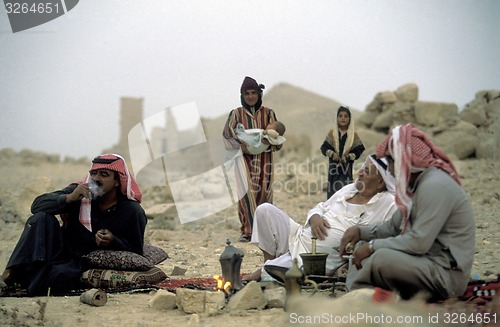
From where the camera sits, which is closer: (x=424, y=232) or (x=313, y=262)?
(x=424, y=232)

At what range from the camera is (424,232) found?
4.33 m

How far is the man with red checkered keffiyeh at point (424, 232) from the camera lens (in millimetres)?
4340

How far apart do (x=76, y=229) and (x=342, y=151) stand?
4510 millimetres

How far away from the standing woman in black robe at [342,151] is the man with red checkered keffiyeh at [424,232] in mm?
4876

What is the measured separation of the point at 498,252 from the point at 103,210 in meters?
4.23

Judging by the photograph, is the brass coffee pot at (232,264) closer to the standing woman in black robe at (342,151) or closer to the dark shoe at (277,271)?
the dark shoe at (277,271)

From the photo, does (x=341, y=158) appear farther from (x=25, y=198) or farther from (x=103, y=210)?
(x=25, y=198)

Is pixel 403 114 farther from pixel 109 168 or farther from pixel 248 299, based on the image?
pixel 248 299

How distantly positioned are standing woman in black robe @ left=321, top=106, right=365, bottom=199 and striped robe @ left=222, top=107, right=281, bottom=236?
821 mm

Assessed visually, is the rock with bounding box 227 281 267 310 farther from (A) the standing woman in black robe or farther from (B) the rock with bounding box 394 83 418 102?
(B) the rock with bounding box 394 83 418 102

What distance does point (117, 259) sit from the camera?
6008 millimetres

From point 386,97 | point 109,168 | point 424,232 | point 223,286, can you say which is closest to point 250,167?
point 109,168
